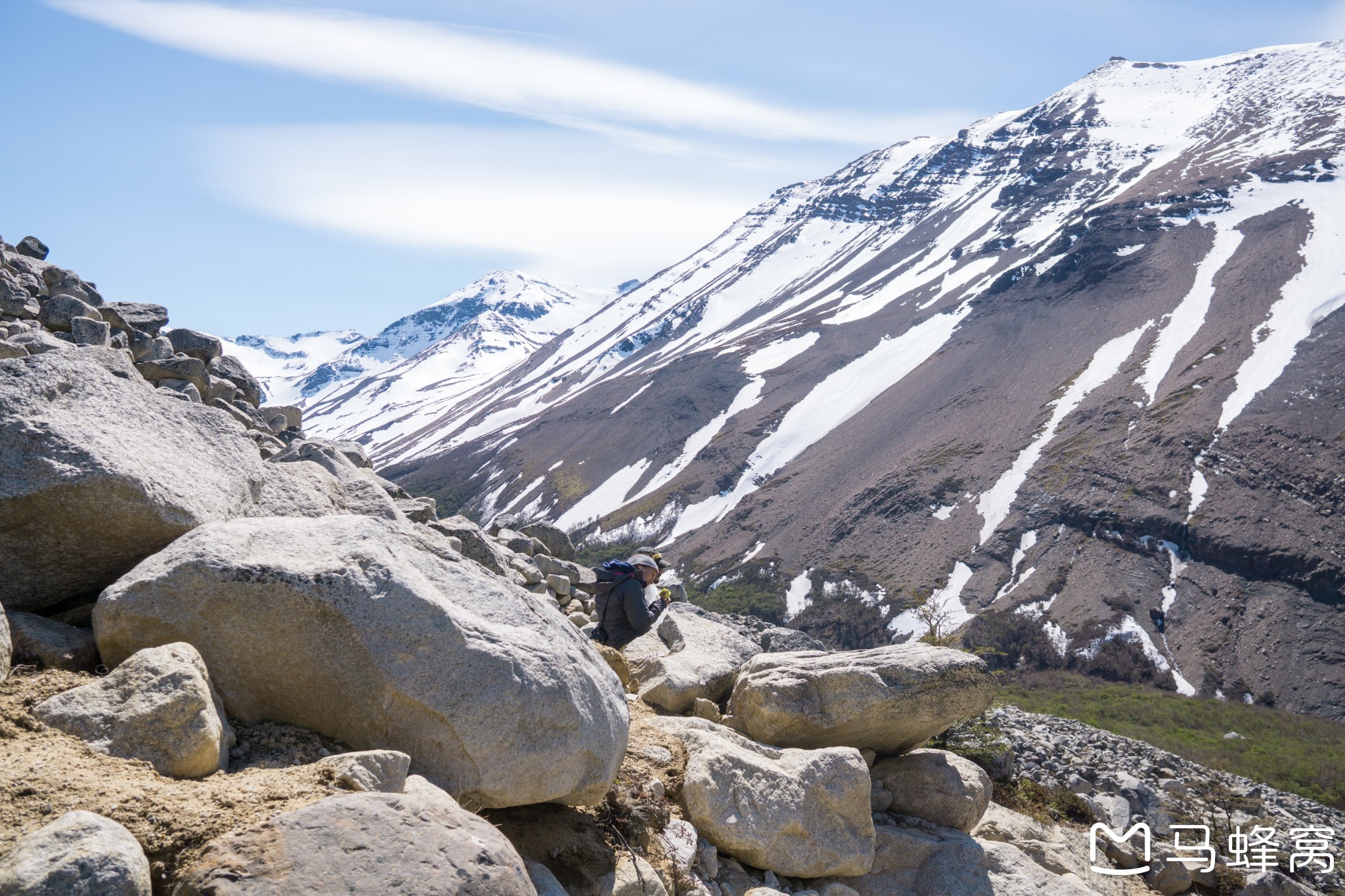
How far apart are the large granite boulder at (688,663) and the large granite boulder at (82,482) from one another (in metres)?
5.55

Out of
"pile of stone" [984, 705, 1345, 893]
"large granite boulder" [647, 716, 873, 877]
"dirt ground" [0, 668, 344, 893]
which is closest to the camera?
"dirt ground" [0, 668, 344, 893]

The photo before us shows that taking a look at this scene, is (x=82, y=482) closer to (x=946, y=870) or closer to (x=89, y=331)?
(x=89, y=331)

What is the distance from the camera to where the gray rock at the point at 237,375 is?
51.6 feet

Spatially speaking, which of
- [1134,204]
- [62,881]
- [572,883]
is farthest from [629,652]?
[1134,204]

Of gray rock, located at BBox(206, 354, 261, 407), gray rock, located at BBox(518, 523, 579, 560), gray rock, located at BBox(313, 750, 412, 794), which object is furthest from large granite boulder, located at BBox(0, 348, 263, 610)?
gray rock, located at BBox(518, 523, 579, 560)

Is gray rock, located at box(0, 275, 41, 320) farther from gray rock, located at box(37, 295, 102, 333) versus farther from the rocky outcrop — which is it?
the rocky outcrop

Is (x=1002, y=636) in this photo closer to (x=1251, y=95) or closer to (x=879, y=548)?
(x=879, y=548)

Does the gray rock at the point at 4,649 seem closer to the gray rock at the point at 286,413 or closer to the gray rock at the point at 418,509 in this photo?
the gray rock at the point at 418,509

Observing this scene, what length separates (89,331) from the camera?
11.6 metres

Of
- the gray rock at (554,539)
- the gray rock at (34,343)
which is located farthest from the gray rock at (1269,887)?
the gray rock at (34,343)

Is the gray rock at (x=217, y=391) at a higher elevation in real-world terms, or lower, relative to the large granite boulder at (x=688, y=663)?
higher

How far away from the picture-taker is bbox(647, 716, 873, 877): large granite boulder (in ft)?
25.4

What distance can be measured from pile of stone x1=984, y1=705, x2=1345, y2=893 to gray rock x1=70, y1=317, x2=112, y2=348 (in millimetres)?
15269

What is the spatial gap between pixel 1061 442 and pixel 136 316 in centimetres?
8823
